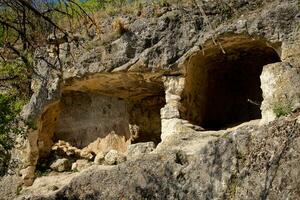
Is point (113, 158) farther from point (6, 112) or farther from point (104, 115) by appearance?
point (6, 112)

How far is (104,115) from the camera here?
14.4 metres

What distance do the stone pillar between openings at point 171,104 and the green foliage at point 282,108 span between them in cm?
227

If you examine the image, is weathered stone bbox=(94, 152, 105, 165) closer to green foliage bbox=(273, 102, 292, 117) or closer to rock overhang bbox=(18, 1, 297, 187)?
rock overhang bbox=(18, 1, 297, 187)

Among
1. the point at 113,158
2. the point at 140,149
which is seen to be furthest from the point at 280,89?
the point at 113,158

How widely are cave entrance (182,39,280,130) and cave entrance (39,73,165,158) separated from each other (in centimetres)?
89

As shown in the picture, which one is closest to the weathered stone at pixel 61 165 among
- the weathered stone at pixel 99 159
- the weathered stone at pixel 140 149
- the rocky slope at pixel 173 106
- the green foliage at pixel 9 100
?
the rocky slope at pixel 173 106

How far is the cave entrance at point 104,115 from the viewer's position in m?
12.8

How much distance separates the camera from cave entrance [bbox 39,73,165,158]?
12812mm

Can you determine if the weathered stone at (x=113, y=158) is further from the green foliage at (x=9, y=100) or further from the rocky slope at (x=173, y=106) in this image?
the green foliage at (x=9, y=100)

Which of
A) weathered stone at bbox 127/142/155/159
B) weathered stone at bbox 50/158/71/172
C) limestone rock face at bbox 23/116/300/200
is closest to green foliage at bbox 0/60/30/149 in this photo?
limestone rock face at bbox 23/116/300/200

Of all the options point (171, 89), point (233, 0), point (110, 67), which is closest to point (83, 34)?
point (110, 67)

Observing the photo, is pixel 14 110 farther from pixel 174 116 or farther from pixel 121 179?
pixel 174 116

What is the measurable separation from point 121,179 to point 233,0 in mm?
5155

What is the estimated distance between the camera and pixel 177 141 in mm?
10469
